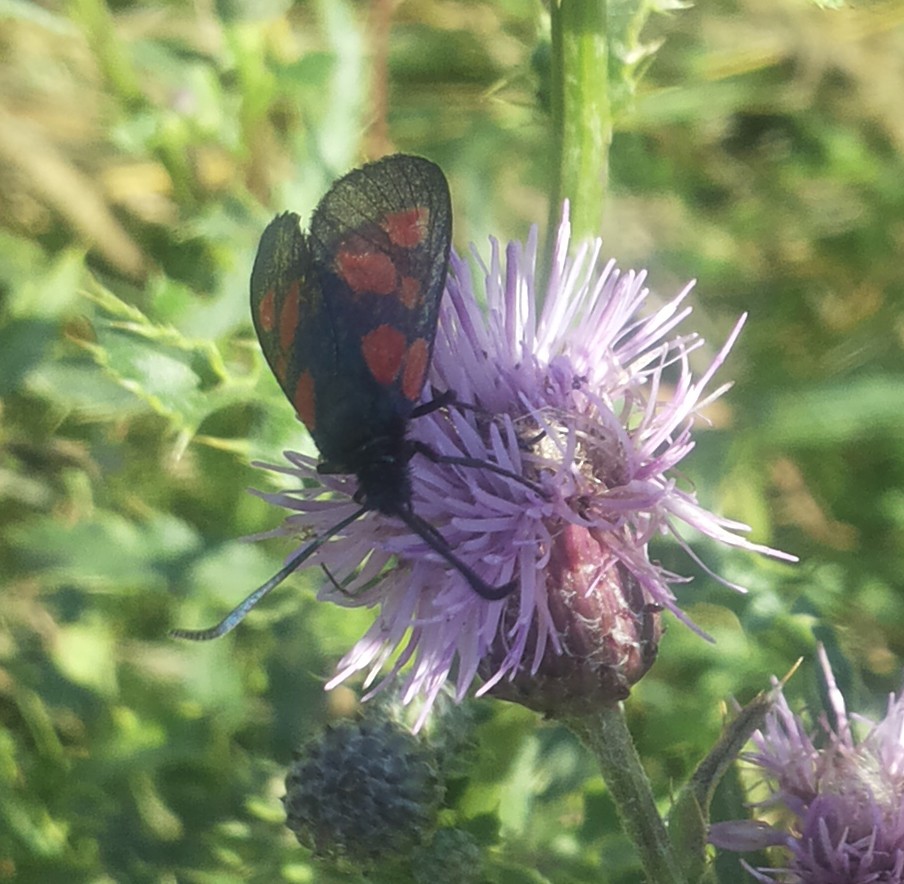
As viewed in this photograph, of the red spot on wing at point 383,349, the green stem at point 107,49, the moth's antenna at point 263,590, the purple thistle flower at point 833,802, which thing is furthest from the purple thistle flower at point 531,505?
the green stem at point 107,49

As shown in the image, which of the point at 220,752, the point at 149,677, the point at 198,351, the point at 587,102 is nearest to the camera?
the point at 587,102

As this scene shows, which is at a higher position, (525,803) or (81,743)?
(525,803)

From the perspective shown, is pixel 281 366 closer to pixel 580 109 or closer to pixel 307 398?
pixel 307 398

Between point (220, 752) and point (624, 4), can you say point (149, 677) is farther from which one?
point (624, 4)

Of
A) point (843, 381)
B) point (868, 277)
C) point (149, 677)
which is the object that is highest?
point (868, 277)

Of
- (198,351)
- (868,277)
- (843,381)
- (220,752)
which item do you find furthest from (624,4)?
(868,277)

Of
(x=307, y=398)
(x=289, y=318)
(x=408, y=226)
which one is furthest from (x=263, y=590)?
(x=408, y=226)

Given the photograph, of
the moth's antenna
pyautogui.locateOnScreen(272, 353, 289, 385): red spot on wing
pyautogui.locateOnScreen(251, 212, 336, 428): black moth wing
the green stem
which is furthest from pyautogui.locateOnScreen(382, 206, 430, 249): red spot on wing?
the green stem
